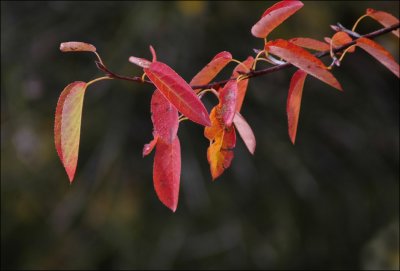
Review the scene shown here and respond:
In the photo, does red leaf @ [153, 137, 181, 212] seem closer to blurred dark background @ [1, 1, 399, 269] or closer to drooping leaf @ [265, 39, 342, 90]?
drooping leaf @ [265, 39, 342, 90]

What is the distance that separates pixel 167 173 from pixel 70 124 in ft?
0.29

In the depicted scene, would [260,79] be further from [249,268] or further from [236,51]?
[249,268]

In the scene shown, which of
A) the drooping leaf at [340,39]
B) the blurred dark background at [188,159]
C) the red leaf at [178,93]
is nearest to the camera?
the red leaf at [178,93]

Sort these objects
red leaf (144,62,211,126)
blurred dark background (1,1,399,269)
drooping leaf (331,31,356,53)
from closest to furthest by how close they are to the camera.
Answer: red leaf (144,62,211,126) → drooping leaf (331,31,356,53) → blurred dark background (1,1,399,269)

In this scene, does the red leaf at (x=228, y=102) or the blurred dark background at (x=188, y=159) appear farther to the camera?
the blurred dark background at (x=188, y=159)

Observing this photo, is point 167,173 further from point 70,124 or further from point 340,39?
point 340,39

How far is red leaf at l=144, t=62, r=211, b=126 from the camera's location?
0.48 metres

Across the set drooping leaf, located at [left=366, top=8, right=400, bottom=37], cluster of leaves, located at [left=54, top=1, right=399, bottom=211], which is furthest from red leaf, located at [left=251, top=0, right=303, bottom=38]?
drooping leaf, located at [left=366, top=8, right=400, bottom=37]

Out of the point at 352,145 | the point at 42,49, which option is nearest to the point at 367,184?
Result: the point at 352,145

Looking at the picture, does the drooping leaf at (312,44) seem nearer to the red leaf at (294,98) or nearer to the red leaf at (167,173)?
the red leaf at (294,98)

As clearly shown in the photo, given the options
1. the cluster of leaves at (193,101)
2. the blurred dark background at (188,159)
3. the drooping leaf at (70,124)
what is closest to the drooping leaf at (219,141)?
the cluster of leaves at (193,101)

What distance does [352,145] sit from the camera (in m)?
2.56

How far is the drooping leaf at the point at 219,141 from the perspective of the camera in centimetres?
53

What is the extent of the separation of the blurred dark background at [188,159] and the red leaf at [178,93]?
1782 millimetres
